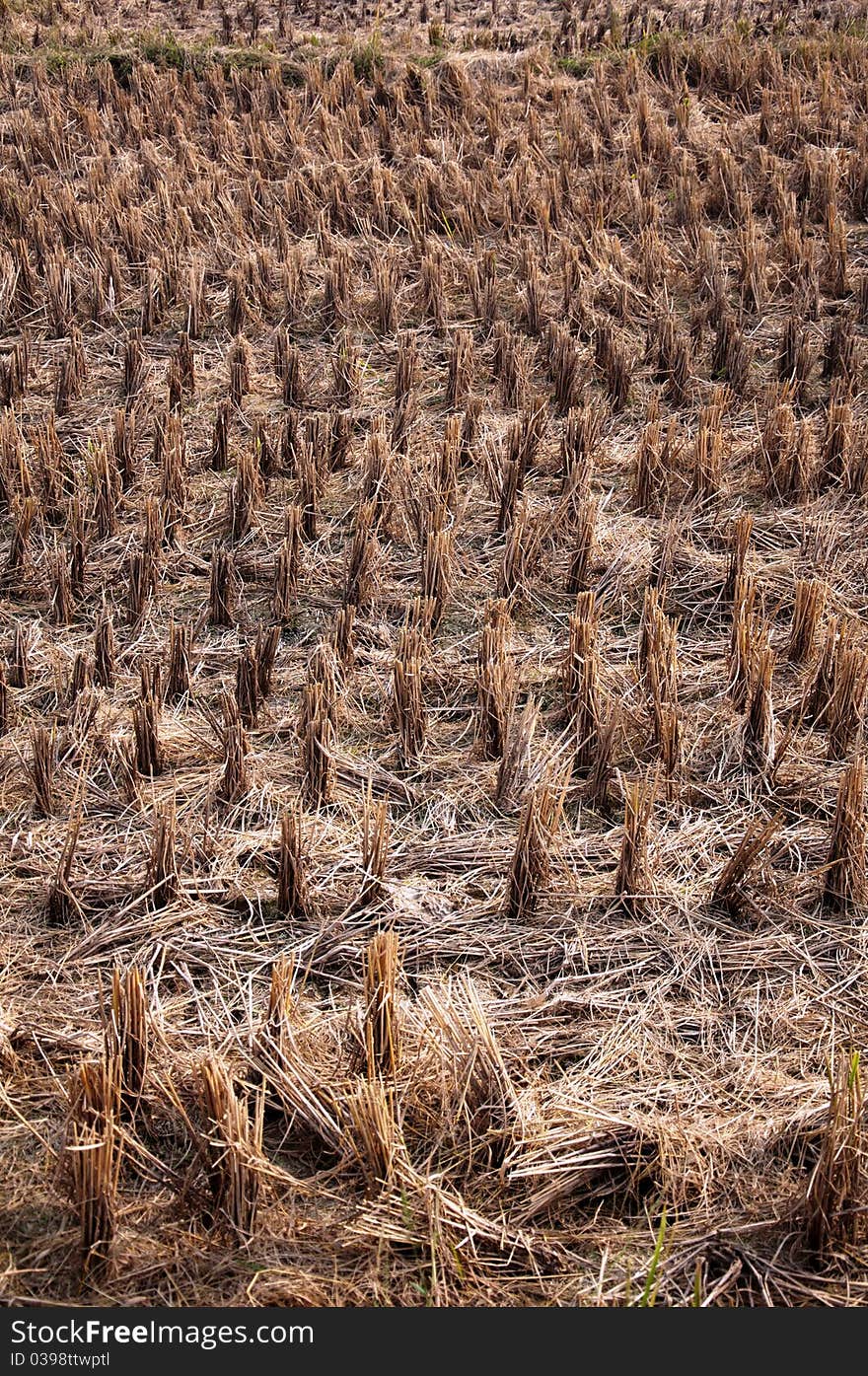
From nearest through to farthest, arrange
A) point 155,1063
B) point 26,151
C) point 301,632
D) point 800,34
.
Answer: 1. point 155,1063
2. point 301,632
3. point 26,151
4. point 800,34

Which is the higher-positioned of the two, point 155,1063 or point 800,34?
point 800,34

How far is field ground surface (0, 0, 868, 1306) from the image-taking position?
237 centimetres

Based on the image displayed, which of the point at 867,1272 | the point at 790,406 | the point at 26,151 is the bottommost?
the point at 867,1272

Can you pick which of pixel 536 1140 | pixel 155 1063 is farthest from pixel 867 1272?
pixel 155 1063

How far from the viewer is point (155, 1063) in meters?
2.61

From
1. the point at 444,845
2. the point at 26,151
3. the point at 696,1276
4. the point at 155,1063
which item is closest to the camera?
the point at 696,1276

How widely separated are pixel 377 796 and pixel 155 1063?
1.00m

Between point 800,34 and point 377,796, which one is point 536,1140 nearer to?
point 377,796

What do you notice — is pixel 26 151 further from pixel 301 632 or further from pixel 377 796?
pixel 377 796

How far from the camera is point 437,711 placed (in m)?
3.70

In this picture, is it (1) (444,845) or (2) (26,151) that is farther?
(2) (26,151)

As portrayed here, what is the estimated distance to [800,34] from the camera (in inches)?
332

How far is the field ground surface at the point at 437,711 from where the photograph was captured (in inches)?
93.4

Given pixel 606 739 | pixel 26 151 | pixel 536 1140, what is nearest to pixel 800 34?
pixel 26 151
